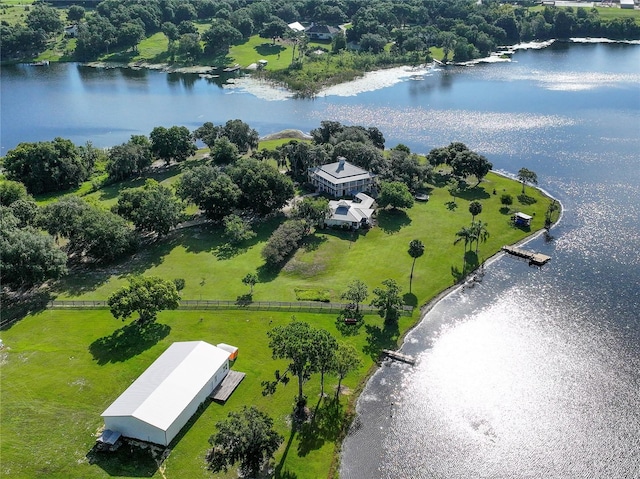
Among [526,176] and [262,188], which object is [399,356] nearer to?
[262,188]

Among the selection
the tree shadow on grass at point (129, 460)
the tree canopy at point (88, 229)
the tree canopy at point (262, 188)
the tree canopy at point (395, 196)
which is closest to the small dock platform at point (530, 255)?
the tree canopy at point (395, 196)

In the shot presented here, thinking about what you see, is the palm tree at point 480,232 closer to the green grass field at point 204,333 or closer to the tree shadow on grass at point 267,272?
the green grass field at point 204,333

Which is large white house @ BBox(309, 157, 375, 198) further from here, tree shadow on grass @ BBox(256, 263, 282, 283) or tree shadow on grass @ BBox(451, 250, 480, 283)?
tree shadow on grass @ BBox(451, 250, 480, 283)

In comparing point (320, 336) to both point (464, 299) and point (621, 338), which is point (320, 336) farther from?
point (621, 338)

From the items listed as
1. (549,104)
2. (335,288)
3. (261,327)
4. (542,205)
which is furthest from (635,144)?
(261,327)

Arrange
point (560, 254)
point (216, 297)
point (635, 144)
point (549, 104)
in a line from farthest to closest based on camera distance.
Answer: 1. point (549, 104)
2. point (635, 144)
3. point (560, 254)
4. point (216, 297)

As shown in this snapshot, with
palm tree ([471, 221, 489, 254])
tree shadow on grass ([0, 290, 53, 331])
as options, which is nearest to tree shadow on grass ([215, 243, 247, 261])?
tree shadow on grass ([0, 290, 53, 331])

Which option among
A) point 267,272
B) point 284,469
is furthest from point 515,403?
point 267,272
